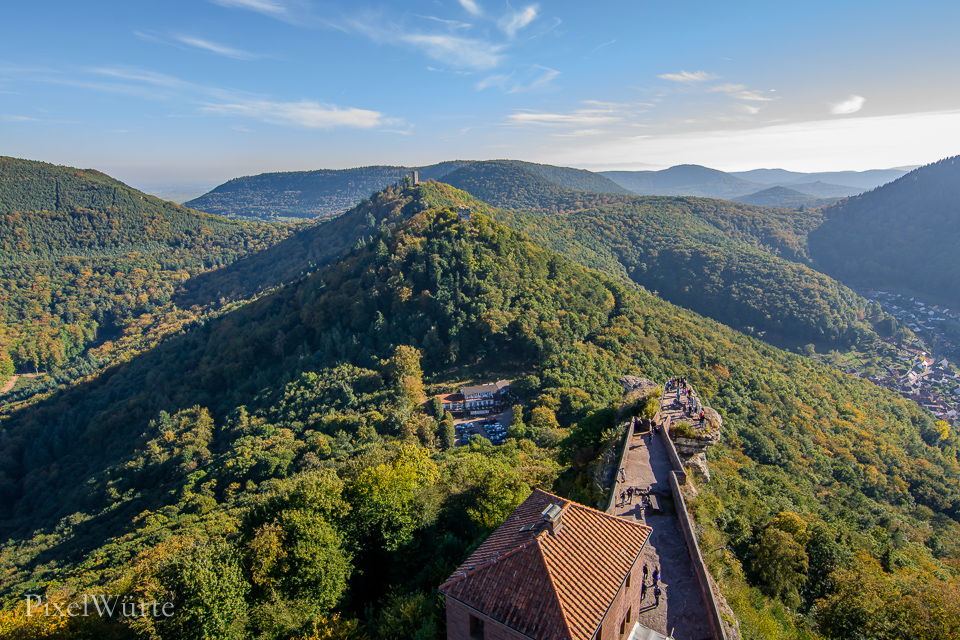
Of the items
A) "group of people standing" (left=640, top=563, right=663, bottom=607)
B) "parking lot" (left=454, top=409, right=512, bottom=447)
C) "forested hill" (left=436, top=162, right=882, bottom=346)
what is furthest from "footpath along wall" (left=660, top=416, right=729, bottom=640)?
"forested hill" (left=436, top=162, right=882, bottom=346)

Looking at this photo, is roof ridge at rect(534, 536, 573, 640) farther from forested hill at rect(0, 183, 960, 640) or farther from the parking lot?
the parking lot

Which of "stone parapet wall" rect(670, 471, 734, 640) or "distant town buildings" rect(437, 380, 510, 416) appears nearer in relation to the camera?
"stone parapet wall" rect(670, 471, 734, 640)

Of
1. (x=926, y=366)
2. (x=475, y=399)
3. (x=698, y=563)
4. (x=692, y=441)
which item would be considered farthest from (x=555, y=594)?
(x=926, y=366)

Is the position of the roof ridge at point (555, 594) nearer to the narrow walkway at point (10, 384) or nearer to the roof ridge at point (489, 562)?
the roof ridge at point (489, 562)

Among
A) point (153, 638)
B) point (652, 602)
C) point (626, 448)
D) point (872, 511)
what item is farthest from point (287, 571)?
point (872, 511)

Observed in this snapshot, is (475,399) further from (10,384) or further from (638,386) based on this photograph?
(10,384)

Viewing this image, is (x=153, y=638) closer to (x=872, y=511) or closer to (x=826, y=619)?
(x=826, y=619)
